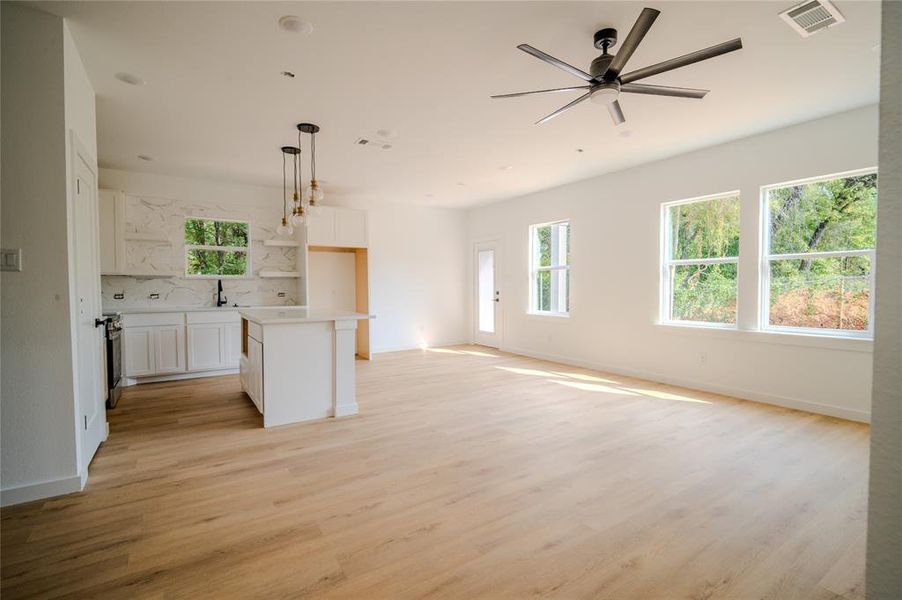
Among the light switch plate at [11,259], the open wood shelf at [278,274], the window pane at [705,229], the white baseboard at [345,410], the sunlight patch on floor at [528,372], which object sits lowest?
the sunlight patch on floor at [528,372]

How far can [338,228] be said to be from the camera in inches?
265

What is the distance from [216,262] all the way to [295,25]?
457cm

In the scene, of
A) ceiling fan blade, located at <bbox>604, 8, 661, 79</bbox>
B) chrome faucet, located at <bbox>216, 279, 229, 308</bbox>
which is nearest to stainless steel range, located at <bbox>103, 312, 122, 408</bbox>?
chrome faucet, located at <bbox>216, 279, 229, 308</bbox>

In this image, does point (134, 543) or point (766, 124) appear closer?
point (134, 543)

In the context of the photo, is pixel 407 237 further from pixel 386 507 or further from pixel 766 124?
pixel 386 507

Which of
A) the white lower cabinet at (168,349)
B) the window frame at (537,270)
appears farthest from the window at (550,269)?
the white lower cabinet at (168,349)

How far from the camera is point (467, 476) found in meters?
2.71

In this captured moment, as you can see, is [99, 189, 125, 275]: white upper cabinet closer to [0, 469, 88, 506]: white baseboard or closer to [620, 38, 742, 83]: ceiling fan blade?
[0, 469, 88, 506]: white baseboard

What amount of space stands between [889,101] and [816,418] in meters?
4.29

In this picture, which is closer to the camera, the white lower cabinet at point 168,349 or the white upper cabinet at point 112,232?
the white upper cabinet at point 112,232

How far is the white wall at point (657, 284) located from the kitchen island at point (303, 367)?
3.73 metres

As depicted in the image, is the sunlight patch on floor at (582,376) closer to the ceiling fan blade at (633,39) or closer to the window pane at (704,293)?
the window pane at (704,293)

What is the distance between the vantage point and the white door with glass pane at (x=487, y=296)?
26.2 ft

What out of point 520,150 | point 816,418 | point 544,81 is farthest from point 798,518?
point 520,150
